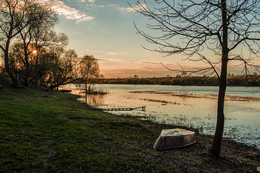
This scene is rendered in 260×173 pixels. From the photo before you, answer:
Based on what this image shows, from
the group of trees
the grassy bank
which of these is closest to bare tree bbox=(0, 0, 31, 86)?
the group of trees

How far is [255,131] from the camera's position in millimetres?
15609

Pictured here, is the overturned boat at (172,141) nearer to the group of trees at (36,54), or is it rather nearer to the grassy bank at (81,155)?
the grassy bank at (81,155)

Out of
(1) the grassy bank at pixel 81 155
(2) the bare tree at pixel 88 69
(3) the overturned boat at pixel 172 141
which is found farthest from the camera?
(2) the bare tree at pixel 88 69

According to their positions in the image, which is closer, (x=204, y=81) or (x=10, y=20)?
(x=10, y=20)

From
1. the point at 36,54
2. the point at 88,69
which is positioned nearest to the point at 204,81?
the point at 88,69

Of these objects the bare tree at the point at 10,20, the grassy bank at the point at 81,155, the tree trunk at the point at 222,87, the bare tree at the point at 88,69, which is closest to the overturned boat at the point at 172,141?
the grassy bank at the point at 81,155

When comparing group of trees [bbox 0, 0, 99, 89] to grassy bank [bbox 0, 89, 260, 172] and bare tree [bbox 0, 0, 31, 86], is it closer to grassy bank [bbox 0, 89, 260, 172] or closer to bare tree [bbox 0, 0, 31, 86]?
bare tree [bbox 0, 0, 31, 86]

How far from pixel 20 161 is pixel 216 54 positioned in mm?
7825

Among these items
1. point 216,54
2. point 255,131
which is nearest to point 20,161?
point 216,54

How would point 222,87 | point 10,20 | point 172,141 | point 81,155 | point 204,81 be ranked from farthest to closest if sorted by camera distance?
point 204,81
point 10,20
point 172,141
point 222,87
point 81,155

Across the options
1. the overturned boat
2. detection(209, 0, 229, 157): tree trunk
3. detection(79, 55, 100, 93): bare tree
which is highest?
detection(79, 55, 100, 93): bare tree

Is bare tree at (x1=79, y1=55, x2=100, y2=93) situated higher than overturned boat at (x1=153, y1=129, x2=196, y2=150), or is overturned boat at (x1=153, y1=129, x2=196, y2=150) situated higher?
bare tree at (x1=79, y1=55, x2=100, y2=93)

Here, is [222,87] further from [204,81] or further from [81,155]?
[204,81]

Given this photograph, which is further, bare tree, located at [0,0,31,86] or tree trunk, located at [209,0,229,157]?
bare tree, located at [0,0,31,86]
